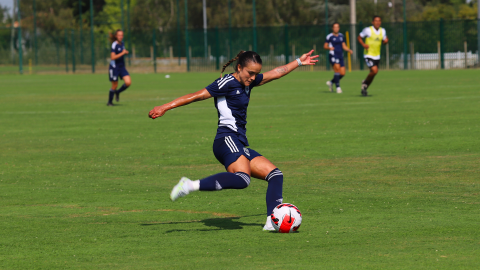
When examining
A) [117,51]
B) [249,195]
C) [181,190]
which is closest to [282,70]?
[249,195]

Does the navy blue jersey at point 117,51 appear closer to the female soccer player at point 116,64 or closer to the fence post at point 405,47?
the female soccer player at point 116,64

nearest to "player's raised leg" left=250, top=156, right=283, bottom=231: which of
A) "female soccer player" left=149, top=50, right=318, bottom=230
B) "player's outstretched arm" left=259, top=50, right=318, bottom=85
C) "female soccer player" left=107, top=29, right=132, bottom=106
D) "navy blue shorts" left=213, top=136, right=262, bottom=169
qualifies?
"female soccer player" left=149, top=50, right=318, bottom=230

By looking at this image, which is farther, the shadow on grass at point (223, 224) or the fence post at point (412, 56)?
the fence post at point (412, 56)

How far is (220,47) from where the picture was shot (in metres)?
53.1

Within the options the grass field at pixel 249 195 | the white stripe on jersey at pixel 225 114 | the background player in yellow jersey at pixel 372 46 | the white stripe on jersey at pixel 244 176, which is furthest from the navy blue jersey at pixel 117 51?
the white stripe on jersey at pixel 244 176

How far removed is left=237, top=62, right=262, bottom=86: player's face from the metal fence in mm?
38716

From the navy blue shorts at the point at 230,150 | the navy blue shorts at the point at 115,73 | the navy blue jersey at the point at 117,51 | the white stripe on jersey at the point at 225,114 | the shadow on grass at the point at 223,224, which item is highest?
the navy blue jersey at the point at 117,51

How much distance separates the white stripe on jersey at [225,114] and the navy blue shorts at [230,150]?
0.14 meters

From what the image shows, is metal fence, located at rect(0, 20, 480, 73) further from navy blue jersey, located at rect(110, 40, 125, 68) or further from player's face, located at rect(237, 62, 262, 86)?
player's face, located at rect(237, 62, 262, 86)

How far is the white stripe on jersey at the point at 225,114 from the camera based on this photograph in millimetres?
6996

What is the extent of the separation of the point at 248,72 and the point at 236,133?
0.60 metres

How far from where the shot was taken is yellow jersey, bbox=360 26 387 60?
2300cm


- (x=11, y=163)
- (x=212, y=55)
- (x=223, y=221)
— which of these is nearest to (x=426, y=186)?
(x=223, y=221)

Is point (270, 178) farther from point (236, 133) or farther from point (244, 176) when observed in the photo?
point (236, 133)
